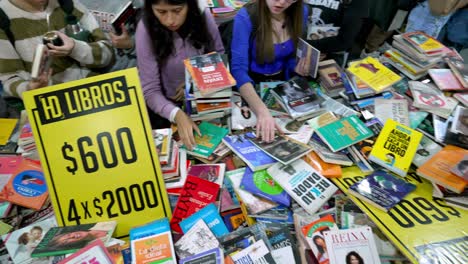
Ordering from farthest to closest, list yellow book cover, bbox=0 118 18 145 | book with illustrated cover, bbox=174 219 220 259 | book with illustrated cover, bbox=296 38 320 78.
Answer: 1. book with illustrated cover, bbox=296 38 320 78
2. yellow book cover, bbox=0 118 18 145
3. book with illustrated cover, bbox=174 219 220 259

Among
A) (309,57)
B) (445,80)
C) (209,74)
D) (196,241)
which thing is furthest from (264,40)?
(196,241)

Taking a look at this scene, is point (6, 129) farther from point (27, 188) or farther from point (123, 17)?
point (123, 17)

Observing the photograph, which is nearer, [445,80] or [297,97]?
[297,97]

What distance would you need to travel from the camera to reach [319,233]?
1229 millimetres

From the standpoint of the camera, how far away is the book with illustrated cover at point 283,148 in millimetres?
1460

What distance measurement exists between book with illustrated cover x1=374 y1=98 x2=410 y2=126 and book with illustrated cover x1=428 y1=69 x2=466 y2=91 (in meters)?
0.30

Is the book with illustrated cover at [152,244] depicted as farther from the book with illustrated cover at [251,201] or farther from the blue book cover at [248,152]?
the blue book cover at [248,152]

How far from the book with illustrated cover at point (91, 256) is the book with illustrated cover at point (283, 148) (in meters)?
0.78

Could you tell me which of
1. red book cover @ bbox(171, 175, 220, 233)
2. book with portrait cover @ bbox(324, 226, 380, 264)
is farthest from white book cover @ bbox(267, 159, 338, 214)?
red book cover @ bbox(171, 175, 220, 233)

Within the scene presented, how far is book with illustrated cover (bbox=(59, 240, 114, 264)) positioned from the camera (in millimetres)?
1081

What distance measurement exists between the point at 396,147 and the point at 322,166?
0.37 m

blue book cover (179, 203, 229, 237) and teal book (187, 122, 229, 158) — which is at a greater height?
teal book (187, 122, 229, 158)

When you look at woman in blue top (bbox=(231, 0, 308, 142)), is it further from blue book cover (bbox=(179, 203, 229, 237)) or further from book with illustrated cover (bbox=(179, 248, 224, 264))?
book with illustrated cover (bbox=(179, 248, 224, 264))

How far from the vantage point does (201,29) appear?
6.37ft
